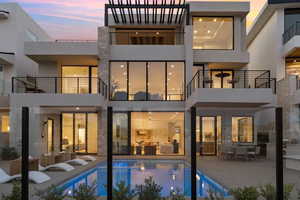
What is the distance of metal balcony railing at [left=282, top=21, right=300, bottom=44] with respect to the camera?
682 inches

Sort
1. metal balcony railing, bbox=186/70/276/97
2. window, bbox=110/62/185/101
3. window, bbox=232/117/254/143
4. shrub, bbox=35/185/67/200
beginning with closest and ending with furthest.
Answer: shrub, bbox=35/185/67/200 → window, bbox=232/117/254/143 → metal balcony railing, bbox=186/70/276/97 → window, bbox=110/62/185/101

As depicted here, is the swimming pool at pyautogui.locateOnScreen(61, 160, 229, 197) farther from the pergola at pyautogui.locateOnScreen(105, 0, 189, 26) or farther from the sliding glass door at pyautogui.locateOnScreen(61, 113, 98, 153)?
the pergola at pyautogui.locateOnScreen(105, 0, 189, 26)

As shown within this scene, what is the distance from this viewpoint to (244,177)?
29.3 feet

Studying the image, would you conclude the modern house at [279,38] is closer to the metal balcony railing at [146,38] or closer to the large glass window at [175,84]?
the large glass window at [175,84]

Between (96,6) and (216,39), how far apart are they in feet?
25.1

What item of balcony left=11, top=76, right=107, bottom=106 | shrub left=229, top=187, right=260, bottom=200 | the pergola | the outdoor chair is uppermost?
the pergola

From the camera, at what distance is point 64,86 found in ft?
52.6

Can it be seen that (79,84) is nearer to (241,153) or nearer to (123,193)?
(241,153)

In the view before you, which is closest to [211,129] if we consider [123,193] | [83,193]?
[123,193]

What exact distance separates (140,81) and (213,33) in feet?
17.6

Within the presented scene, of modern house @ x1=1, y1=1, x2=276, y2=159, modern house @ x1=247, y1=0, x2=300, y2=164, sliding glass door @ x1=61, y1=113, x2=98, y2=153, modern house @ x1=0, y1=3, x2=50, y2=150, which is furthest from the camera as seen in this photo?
modern house @ x1=247, y1=0, x2=300, y2=164

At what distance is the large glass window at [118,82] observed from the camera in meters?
17.1

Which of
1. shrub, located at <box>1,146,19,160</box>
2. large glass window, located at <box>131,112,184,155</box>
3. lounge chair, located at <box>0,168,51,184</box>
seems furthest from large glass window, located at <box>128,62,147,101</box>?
lounge chair, located at <box>0,168,51,184</box>

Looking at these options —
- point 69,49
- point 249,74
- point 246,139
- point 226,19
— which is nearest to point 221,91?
point 246,139
